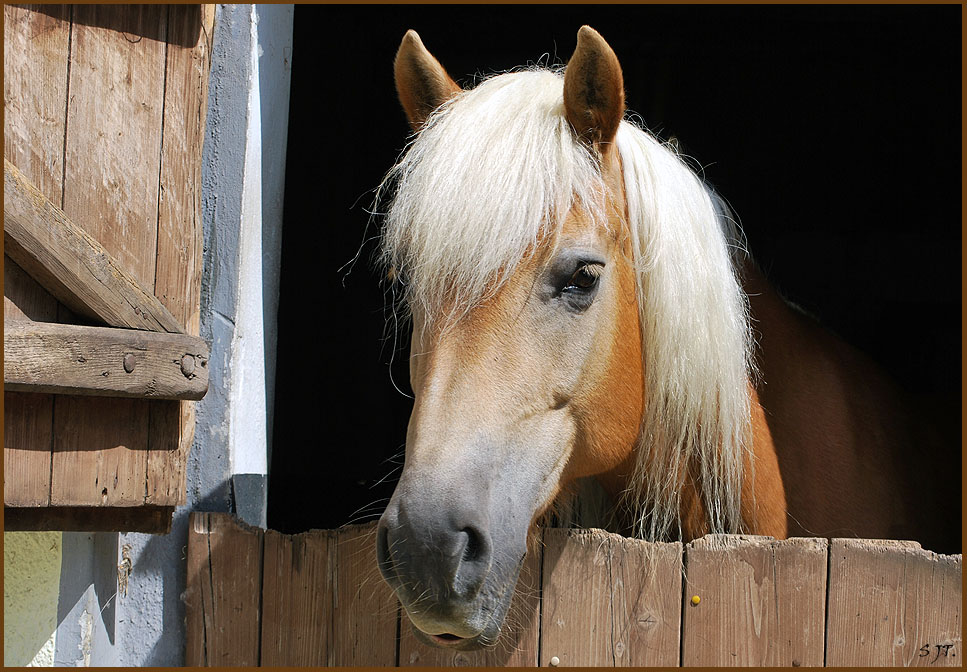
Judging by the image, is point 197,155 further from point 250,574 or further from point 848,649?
point 848,649

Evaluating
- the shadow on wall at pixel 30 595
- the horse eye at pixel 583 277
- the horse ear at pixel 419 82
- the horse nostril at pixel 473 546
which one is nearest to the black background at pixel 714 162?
the horse ear at pixel 419 82

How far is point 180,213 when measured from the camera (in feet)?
5.86

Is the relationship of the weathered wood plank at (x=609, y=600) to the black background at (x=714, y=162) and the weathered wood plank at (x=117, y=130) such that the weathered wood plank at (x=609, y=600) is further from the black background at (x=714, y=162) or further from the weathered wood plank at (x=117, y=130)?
the black background at (x=714, y=162)

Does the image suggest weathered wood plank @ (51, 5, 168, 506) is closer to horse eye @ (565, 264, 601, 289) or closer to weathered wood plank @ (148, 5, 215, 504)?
weathered wood plank @ (148, 5, 215, 504)

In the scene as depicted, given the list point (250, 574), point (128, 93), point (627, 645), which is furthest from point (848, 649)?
point (128, 93)

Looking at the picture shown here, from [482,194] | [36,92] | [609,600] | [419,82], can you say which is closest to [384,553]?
[609,600]

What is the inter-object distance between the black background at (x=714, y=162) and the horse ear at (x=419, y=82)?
1660mm

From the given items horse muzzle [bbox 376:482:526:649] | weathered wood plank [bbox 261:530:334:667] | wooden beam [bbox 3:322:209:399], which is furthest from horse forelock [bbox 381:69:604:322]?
weathered wood plank [bbox 261:530:334:667]

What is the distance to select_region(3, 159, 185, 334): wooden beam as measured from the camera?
150cm

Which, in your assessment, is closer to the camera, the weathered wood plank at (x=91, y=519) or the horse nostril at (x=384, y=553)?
the horse nostril at (x=384, y=553)

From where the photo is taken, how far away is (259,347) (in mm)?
2115

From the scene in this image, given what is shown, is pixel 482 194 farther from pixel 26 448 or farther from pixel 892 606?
pixel 892 606

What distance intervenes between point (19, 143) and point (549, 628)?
60.3 inches

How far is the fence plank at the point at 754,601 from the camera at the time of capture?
160 cm
